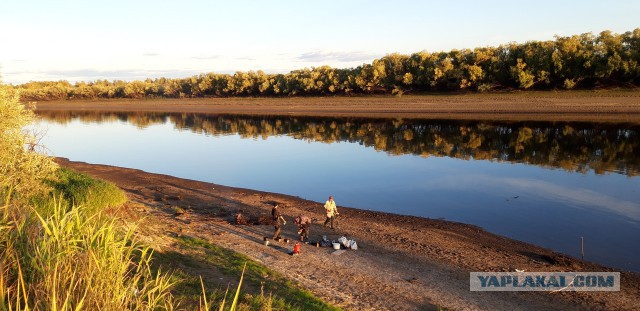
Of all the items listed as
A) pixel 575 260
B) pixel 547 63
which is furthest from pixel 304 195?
pixel 547 63

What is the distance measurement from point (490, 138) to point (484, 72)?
3821 cm

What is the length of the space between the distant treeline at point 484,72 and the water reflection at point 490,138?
68.5 feet

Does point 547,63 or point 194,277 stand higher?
point 547,63

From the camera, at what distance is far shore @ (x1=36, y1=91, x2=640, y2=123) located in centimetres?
6269

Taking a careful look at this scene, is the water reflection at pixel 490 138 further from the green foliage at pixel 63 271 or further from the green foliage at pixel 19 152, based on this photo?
the green foliage at pixel 63 271

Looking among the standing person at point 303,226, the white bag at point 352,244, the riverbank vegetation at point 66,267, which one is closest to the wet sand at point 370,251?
the white bag at point 352,244

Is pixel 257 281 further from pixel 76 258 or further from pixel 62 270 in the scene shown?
pixel 62 270

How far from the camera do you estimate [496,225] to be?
22781 millimetres

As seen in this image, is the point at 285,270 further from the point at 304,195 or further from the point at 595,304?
the point at 304,195

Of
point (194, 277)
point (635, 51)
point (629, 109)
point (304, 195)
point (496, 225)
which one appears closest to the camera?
point (194, 277)

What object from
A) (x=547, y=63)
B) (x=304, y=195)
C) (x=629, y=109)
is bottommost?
(x=304, y=195)

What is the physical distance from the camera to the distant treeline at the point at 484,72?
73.2 m

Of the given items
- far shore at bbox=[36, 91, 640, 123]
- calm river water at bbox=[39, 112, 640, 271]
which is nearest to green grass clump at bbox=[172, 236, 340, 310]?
calm river water at bbox=[39, 112, 640, 271]

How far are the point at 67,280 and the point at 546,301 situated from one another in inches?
530
